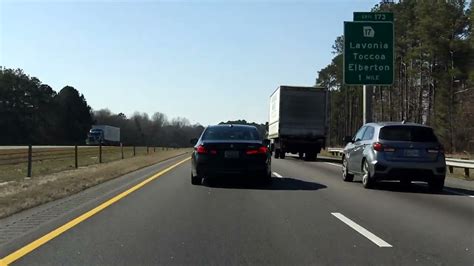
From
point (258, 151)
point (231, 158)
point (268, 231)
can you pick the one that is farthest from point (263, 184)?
point (268, 231)

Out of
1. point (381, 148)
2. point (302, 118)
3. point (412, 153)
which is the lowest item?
point (412, 153)

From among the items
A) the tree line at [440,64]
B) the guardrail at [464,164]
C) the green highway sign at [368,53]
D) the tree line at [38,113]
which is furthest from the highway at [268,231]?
the tree line at [38,113]

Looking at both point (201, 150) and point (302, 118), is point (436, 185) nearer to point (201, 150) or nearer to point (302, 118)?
point (201, 150)

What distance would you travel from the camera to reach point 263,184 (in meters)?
15.9

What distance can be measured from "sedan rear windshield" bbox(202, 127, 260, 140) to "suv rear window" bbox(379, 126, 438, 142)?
3.36 metres

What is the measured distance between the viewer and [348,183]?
16938mm

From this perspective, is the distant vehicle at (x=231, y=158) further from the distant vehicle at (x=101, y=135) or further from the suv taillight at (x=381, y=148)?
the distant vehicle at (x=101, y=135)

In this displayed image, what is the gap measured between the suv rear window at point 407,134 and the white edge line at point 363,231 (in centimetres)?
498

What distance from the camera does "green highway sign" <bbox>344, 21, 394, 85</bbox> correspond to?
91.4 ft

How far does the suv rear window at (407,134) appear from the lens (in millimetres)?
14727

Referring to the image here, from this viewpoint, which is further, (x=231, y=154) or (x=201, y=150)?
(x=201, y=150)

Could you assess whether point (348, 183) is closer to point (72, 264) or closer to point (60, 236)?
point (60, 236)

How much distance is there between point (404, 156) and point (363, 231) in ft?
20.5

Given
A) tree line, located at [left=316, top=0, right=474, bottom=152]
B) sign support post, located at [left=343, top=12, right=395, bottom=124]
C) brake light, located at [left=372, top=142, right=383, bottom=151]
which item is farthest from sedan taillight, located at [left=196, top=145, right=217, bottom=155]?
tree line, located at [left=316, top=0, right=474, bottom=152]
